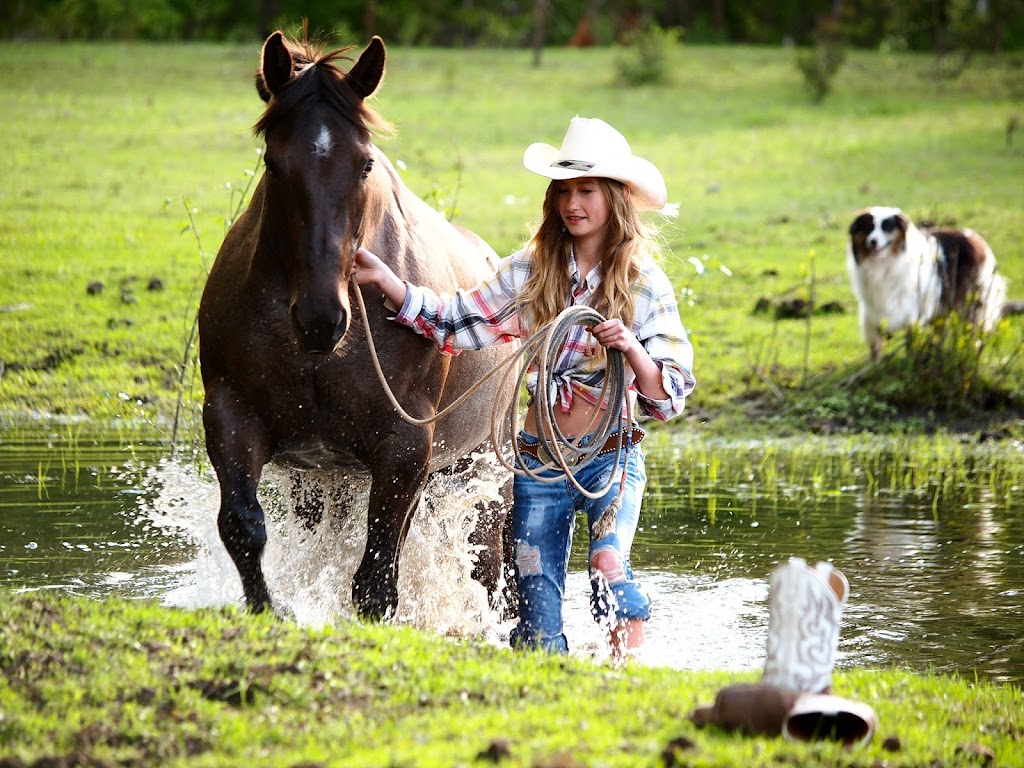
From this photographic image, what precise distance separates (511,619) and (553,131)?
17.6m

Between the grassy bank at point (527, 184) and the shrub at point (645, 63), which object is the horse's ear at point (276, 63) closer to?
the grassy bank at point (527, 184)

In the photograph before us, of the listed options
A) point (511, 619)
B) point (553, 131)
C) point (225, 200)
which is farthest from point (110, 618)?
point (553, 131)

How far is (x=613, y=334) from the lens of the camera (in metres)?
4.99

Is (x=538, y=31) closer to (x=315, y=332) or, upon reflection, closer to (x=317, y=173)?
(x=317, y=173)

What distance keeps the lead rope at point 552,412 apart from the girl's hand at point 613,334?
0.11 metres

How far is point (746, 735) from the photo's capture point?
12.2ft

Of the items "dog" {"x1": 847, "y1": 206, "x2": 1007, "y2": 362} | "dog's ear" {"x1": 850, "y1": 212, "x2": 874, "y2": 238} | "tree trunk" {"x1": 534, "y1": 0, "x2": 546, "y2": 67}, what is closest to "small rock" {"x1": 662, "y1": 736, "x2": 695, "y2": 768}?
"dog" {"x1": 847, "y1": 206, "x2": 1007, "y2": 362}

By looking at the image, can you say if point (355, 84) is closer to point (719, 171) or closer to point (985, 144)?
point (719, 171)

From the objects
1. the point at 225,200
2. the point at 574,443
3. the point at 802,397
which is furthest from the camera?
the point at 225,200

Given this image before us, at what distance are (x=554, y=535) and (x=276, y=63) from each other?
6.45ft

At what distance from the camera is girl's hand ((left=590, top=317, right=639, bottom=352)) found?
4.98 metres

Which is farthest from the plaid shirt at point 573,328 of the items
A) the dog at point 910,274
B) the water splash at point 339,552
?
the dog at point 910,274

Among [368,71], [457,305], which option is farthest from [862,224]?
[368,71]

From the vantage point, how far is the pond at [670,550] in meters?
5.95
